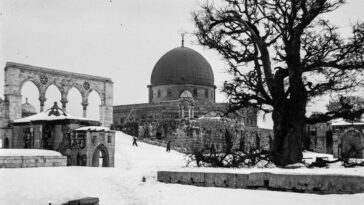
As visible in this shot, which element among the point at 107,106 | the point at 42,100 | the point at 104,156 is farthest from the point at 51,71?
the point at 104,156

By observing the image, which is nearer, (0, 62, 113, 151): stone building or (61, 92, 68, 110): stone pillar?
(0, 62, 113, 151): stone building

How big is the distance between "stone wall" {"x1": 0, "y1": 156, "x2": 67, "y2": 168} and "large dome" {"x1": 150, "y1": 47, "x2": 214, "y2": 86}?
40.6m

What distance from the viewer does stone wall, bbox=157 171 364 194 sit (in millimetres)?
9562

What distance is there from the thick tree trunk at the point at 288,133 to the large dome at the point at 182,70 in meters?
47.0

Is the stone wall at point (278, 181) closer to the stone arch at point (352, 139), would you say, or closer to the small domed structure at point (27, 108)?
the stone arch at point (352, 139)

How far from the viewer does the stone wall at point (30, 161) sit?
19.8 metres

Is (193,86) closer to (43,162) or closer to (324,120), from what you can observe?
(43,162)

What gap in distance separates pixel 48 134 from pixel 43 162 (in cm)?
543

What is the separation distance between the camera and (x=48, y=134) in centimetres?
2622

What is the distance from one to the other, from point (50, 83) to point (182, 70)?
1936cm

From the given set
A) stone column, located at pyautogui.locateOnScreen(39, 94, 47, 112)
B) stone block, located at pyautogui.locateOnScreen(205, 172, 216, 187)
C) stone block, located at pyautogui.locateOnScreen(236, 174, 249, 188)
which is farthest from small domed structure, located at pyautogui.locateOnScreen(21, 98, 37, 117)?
stone block, located at pyautogui.locateOnScreen(236, 174, 249, 188)

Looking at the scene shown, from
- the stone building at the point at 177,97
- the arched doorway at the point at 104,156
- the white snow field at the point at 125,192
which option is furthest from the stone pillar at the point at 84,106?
the white snow field at the point at 125,192

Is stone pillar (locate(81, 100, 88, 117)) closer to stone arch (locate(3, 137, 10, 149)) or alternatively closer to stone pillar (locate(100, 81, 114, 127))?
stone pillar (locate(100, 81, 114, 127))

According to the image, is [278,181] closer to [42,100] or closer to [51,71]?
[42,100]
